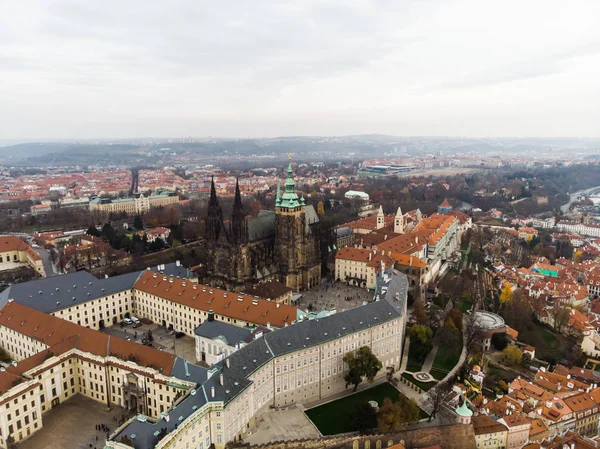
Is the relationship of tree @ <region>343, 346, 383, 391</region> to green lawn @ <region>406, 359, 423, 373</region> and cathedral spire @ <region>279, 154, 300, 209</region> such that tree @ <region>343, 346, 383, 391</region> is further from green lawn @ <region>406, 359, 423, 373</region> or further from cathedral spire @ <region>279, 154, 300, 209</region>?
cathedral spire @ <region>279, 154, 300, 209</region>

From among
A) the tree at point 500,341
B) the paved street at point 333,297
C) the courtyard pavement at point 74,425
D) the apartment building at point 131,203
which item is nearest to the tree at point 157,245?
the paved street at point 333,297

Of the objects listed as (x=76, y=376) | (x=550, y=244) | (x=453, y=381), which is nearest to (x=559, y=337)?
(x=453, y=381)

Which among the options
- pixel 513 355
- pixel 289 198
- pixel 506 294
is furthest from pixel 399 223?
pixel 513 355

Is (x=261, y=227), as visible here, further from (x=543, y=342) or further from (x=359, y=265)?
(x=543, y=342)

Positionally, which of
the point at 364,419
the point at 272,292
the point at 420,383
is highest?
the point at 272,292

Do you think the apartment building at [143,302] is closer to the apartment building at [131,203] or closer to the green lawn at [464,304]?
the green lawn at [464,304]
